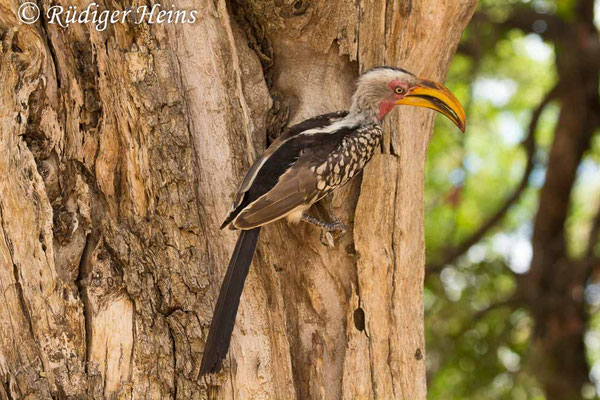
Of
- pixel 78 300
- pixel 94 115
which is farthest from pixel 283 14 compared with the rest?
pixel 78 300

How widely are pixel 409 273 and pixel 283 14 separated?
3.72ft

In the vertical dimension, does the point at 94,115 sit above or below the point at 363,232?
above

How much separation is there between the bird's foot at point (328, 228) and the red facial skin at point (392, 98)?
18.6 inches

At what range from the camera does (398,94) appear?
294cm

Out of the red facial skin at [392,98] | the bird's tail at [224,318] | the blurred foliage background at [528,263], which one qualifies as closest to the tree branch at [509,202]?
the blurred foliage background at [528,263]

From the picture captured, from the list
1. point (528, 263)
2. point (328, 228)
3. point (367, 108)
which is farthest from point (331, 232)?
point (528, 263)

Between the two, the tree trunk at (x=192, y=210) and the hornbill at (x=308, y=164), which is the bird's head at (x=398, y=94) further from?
the tree trunk at (x=192, y=210)

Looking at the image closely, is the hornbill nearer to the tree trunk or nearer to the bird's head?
the bird's head

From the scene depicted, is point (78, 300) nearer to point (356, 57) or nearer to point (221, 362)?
point (221, 362)

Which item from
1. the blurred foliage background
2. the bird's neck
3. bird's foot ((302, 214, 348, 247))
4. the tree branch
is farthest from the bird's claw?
the tree branch

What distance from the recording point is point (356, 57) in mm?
2992

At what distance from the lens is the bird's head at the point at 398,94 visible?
9.46 feet

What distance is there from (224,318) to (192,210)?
423 mm

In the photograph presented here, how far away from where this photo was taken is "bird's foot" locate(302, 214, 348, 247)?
2.82 meters
